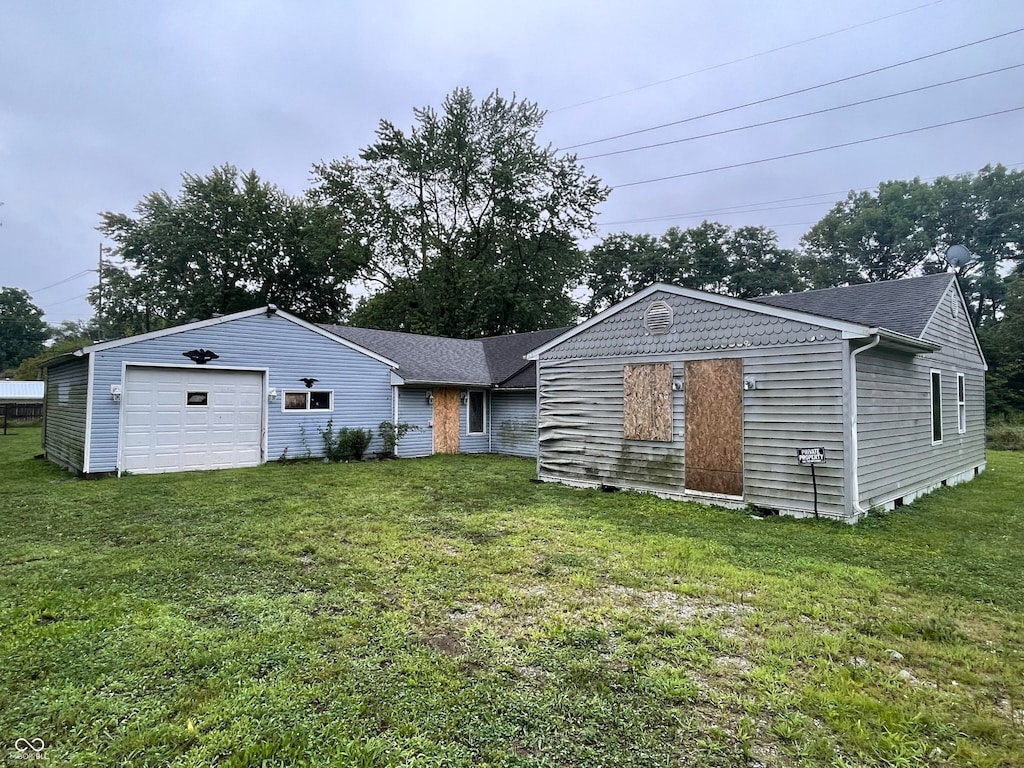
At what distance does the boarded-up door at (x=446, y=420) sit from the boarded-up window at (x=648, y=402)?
7.39m

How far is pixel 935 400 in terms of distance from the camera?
918cm

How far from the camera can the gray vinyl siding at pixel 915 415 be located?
6922 mm

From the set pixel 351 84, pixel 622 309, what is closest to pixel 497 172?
pixel 351 84

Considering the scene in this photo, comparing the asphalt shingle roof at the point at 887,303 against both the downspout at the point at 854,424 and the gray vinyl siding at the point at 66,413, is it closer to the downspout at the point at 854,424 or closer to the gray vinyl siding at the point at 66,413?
the downspout at the point at 854,424

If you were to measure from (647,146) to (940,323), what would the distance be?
890cm

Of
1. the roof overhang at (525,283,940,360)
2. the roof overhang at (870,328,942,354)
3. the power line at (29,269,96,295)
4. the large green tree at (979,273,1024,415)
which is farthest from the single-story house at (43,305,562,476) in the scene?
the power line at (29,269,96,295)

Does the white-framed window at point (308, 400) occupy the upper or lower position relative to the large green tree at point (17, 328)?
lower

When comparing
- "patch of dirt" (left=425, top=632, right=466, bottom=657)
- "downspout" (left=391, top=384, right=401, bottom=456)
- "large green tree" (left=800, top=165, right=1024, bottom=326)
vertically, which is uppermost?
"large green tree" (left=800, top=165, right=1024, bottom=326)

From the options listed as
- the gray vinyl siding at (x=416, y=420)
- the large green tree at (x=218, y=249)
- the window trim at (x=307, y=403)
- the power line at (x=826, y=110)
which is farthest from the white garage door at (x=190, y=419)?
the large green tree at (x=218, y=249)

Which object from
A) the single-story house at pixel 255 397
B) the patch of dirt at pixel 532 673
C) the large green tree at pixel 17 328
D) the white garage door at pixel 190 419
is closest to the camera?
the patch of dirt at pixel 532 673

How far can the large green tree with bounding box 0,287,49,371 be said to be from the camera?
48.0 m

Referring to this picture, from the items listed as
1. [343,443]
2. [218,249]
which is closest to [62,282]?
[218,249]
